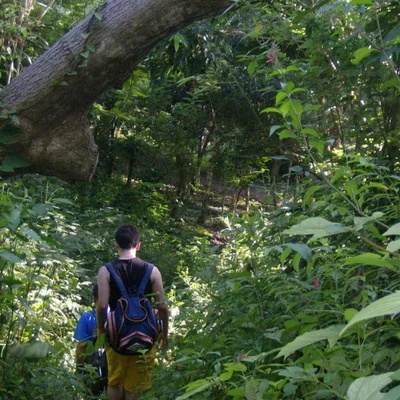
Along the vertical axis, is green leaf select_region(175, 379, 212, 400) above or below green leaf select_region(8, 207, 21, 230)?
below

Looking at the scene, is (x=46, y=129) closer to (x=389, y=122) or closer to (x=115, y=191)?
(x=389, y=122)

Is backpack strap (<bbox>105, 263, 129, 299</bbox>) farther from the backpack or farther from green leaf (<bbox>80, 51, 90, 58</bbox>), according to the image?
green leaf (<bbox>80, 51, 90, 58</bbox>)

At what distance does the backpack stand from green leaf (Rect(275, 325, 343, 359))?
2.96m

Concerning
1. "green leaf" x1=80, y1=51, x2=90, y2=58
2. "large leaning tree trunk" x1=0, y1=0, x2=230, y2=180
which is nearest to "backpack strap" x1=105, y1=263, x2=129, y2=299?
"large leaning tree trunk" x1=0, y1=0, x2=230, y2=180

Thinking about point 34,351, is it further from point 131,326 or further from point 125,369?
point 125,369

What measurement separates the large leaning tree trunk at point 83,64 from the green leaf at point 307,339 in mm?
3149

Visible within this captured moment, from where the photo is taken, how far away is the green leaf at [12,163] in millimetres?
4152

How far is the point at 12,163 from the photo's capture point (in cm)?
421

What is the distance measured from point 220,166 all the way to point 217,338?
11266 millimetres

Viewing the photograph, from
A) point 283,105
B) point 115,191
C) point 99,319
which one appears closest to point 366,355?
point 283,105

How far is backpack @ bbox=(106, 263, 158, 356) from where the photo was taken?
421 cm

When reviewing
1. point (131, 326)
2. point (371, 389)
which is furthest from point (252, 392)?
point (131, 326)

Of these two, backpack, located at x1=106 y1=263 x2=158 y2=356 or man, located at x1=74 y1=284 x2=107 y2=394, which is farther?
man, located at x1=74 y1=284 x2=107 y2=394

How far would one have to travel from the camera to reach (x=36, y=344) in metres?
2.84
